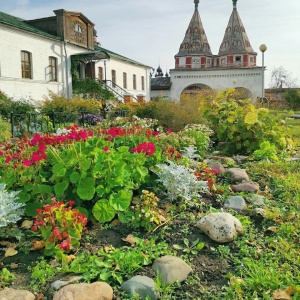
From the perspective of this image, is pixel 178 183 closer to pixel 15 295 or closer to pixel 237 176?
pixel 237 176

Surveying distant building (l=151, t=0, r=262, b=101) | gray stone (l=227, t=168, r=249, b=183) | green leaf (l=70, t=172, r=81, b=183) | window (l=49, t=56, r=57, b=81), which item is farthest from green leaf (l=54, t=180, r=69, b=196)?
distant building (l=151, t=0, r=262, b=101)

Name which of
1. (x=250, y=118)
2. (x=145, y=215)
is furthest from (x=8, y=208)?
(x=250, y=118)

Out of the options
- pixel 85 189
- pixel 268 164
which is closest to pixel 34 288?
pixel 85 189

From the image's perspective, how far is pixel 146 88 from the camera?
121 feet

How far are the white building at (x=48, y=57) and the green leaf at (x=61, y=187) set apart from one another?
16.6 metres

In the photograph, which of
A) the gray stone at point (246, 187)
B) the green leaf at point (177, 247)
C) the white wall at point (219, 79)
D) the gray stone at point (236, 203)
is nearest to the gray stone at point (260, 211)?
the gray stone at point (236, 203)

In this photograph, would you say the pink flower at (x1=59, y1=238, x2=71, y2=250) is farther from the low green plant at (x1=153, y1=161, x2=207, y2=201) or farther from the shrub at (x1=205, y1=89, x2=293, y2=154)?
the shrub at (x1=205, y1=89, x2=293, y2=154)

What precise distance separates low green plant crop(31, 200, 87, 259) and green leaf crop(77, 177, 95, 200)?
1.06ft

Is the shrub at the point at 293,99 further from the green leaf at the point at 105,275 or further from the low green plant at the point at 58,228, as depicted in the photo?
the green leaf at the point at 105,275

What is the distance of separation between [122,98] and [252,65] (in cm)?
2092

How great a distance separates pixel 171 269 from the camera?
8.77ft

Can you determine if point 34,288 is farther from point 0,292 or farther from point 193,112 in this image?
point 193,112

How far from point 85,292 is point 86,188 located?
1176mm

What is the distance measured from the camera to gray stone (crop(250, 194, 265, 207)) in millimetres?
4110
